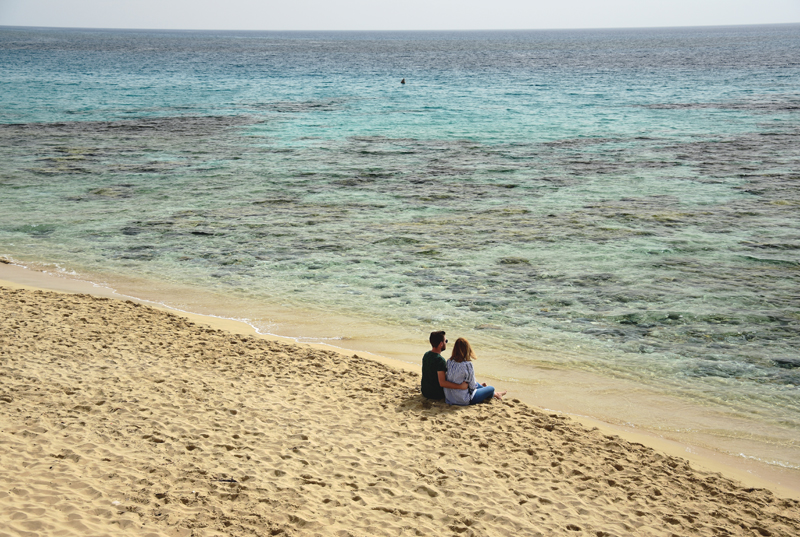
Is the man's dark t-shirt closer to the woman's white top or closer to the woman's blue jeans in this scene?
the woman's white top

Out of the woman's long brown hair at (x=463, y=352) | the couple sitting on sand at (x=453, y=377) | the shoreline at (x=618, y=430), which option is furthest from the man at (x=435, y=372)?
the shoreline at (x=618, y=430)

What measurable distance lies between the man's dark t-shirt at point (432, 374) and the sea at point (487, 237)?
1.42m

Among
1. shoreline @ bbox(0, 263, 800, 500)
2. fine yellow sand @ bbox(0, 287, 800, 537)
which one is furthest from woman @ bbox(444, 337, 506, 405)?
shoreline @ bbox(0, 263, 800, 500)

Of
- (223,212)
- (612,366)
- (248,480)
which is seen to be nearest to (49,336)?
(248,480)

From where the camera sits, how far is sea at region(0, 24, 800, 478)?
10.4m

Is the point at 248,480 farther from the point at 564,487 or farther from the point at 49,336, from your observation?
the point at 49,336

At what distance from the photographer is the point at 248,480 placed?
253 inches

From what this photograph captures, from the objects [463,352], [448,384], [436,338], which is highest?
[436,338]

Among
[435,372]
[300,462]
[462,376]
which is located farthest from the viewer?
[435,372]

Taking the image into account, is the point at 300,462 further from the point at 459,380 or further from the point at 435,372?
the point at 459,380

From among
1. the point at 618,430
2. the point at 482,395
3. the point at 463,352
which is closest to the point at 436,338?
the point at 463,352

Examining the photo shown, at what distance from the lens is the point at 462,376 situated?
8.30 meters

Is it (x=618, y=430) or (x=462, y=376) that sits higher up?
(x=462, y=376)

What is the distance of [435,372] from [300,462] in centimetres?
229
